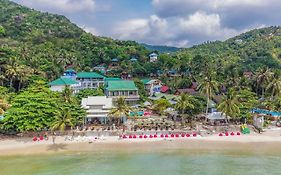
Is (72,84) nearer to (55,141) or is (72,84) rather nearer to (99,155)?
(55,141)

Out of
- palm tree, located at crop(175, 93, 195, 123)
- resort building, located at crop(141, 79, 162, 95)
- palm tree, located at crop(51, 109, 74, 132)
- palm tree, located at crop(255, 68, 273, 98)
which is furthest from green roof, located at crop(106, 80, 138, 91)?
palm tree, located at crop(255, 68, 273, 98)

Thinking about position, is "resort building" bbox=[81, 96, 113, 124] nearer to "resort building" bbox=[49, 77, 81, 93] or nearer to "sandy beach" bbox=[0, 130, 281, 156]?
"sandy beach" bbox=[0, 130, 281, 156]

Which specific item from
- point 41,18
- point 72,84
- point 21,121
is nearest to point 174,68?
point 72,84

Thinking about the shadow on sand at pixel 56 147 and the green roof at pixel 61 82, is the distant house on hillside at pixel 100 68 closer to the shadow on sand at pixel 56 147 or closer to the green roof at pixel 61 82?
the green roof at pixel 61 82

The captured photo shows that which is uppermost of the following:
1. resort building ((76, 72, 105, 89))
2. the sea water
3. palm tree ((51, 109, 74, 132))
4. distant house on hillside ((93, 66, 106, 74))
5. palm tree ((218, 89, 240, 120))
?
distant house on hillside ((93, 66, 106, 74))

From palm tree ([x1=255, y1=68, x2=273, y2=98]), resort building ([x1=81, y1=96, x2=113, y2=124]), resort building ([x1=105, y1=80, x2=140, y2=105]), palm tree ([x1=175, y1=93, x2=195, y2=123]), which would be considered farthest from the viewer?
palm tree ([x1=255, y1=68, x2=273, y2=98])

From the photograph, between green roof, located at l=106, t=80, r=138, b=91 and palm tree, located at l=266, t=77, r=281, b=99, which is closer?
palm tree, located at l=266, t=77, r=281, b=99
